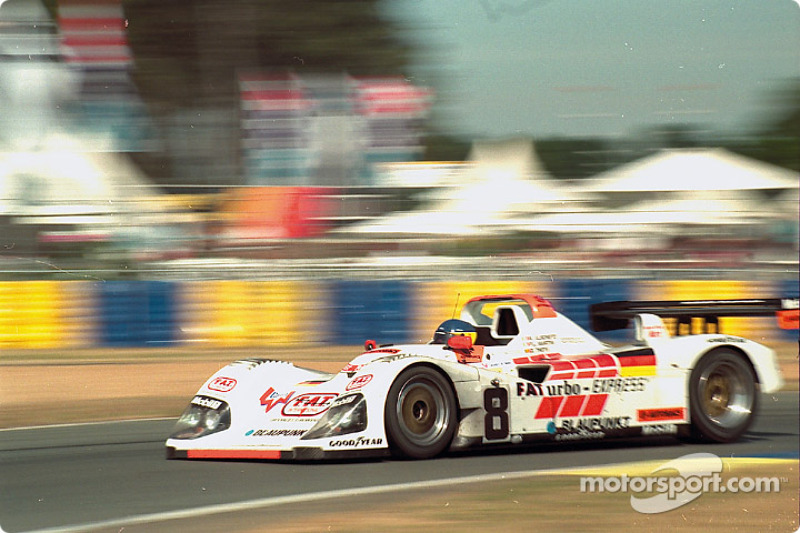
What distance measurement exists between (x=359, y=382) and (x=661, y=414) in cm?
194

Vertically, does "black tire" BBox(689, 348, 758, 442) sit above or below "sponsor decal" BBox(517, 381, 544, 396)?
below

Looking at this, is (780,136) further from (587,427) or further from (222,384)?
(222,384)

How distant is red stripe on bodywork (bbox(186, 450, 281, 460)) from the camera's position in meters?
4.89

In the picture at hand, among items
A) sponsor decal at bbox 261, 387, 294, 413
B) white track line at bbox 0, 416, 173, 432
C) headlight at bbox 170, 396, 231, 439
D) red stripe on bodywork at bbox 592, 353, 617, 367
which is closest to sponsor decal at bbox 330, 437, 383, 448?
sponsor decal at bbox 261, 387, 294, 413

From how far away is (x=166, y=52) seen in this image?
1155 cm

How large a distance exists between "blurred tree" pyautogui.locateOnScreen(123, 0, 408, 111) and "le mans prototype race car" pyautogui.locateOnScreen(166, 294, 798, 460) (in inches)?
234

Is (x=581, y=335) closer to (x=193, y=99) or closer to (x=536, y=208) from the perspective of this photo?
(x=536, y=208)

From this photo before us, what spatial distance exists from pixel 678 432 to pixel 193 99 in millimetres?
7623

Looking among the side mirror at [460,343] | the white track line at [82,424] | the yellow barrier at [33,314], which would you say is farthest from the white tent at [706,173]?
the yellow barrier at [33,314]

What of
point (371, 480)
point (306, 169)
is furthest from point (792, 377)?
point (371, 480)

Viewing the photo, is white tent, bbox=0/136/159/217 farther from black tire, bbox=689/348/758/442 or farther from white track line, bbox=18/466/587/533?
white track line, bbox=18/466/587/533

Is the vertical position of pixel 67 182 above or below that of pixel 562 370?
above

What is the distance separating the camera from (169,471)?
496cm

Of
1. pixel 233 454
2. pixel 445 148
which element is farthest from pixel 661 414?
pixel 445 148
